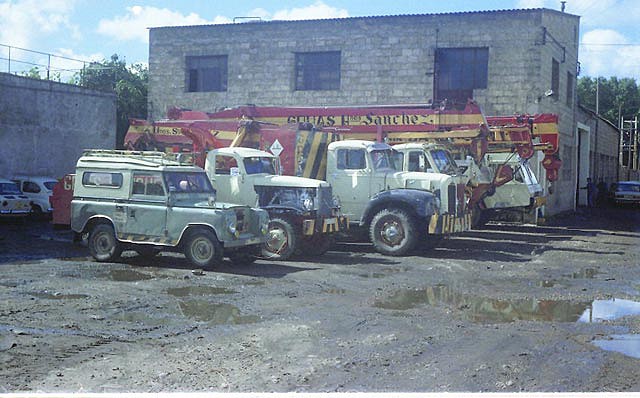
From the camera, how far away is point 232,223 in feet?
41.6

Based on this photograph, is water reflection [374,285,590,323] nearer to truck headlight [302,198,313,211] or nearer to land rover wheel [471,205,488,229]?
truck headlight [302,198,313,211]

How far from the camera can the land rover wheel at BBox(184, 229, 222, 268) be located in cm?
1269

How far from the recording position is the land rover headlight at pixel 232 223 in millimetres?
12609

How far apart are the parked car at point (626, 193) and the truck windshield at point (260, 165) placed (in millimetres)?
29368

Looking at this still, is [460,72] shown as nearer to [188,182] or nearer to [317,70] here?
[317,70]

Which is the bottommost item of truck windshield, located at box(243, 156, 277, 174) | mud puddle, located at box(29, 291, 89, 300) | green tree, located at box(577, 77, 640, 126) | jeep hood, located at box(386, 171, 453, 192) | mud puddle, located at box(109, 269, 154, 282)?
mud puddle, located at box(29, 291, 89, 300)

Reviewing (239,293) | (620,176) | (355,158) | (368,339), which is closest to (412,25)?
(355,158)

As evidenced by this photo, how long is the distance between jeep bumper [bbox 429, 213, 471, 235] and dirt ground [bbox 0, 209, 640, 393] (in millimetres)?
599

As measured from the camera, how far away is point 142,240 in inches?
518

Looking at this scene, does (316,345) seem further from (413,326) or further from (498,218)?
(498,218)

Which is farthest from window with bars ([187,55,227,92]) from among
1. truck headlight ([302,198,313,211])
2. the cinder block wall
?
truck headlight ([302,198,313,211])

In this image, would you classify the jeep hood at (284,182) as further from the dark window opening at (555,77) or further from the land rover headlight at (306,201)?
the dark window opening at (555,77)

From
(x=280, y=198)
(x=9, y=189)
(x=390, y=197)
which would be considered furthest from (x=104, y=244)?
(x=9, y=189)

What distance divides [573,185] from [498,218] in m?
14.5
